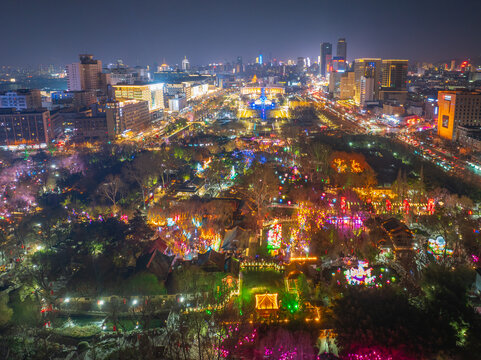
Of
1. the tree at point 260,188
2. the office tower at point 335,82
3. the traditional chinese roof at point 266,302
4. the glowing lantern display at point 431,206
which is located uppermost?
the office tower at point 335,82

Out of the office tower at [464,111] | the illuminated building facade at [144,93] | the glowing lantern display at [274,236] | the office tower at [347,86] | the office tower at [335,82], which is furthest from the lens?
the office tower at [335,82]

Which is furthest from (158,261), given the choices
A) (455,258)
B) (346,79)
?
(346,79)

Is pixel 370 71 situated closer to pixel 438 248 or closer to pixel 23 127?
pixel 23 127

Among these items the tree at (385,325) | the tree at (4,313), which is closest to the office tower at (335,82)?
the tree at (385,325)

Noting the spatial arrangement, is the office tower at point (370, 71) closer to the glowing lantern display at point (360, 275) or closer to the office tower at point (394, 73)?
the office tower at point (394, 73)

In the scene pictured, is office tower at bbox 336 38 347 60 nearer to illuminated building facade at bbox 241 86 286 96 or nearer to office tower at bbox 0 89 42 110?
illuminated building facade at bbox 241 86 286 96

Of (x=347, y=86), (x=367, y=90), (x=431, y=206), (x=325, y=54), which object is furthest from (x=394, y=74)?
(x=325, y=54)

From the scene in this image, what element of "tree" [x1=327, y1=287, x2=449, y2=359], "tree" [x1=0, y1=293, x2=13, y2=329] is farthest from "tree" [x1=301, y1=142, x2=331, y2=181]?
"tree" [x1=0, y1=293, x2=13, y2=329]
